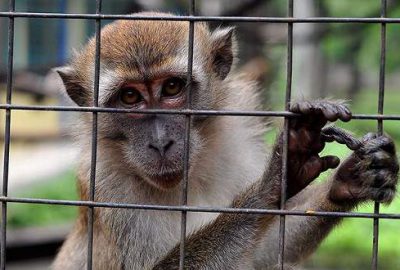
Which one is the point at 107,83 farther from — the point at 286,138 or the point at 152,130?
the point at 286,138

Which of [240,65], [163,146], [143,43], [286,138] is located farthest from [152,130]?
[240,65]

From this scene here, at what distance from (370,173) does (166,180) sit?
1352 mm

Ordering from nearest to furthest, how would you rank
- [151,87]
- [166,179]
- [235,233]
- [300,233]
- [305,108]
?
[305,108] → [235,233] → [166,179] → [151,87] → [300,233]

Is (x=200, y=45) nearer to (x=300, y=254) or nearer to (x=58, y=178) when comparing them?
(x=300, y=254)

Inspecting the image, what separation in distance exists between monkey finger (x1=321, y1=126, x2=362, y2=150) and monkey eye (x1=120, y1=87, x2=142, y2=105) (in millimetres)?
1488

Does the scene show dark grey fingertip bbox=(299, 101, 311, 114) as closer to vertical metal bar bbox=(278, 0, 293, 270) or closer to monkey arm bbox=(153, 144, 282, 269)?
vertical metal bar bbox=(278, 0, 293, 270)

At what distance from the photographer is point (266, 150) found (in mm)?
6148

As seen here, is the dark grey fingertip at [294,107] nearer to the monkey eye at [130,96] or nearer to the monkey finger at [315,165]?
the monkey finger at [315,165]

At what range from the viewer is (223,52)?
570 centimetres

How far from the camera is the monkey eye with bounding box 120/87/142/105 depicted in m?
5.21

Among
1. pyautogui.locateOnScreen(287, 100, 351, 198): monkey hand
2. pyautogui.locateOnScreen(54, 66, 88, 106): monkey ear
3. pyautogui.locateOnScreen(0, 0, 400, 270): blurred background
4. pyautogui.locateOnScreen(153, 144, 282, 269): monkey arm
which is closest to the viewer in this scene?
pyautogui.locateOnScreen(287, 100, 351, 198): monkey hand

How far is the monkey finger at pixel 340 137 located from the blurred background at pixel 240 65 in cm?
46

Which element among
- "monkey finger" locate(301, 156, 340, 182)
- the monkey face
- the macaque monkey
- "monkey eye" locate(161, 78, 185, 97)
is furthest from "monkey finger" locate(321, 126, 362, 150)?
"monkey eye" locate(161, 78, 185, 97)

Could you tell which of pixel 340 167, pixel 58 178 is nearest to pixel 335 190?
pixel 340 167
